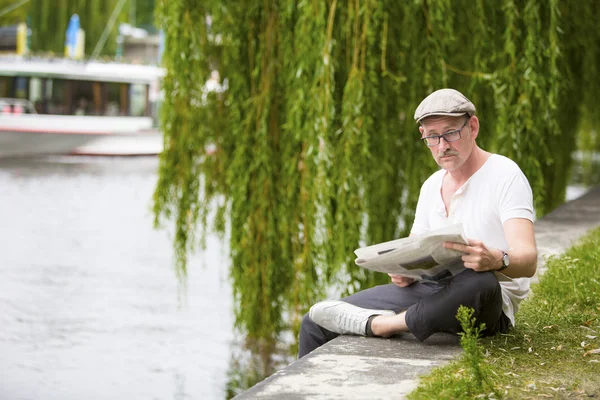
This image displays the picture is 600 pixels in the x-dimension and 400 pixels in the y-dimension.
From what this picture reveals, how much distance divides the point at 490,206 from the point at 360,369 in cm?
83

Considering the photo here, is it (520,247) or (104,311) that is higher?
(520,247)

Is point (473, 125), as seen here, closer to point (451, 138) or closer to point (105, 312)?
point (451, 138)

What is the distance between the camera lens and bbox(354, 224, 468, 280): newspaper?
3.77 metres

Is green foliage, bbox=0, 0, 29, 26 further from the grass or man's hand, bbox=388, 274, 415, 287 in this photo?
man's hand, bbox=388, 274, 415, 287

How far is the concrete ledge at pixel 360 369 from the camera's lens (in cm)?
351

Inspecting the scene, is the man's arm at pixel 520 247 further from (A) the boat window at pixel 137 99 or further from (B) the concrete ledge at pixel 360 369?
(A) the boat window at pixel 137 99

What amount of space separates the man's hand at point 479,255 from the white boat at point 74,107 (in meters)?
31.6

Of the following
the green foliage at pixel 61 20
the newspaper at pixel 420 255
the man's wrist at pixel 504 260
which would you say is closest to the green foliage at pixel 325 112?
the newspaper at pixel 420 255

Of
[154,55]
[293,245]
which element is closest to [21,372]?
[293,245]

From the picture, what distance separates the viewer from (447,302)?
160 inches

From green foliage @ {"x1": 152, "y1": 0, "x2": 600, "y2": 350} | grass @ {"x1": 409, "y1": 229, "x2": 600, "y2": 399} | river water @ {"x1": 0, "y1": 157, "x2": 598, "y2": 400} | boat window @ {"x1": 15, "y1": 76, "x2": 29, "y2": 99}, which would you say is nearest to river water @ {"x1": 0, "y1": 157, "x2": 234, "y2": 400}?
river water @ {"x1": 0, "y1": 157, "x2": 598, "y2": 400}

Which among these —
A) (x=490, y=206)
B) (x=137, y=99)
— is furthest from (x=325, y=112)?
(x=137, y=99)

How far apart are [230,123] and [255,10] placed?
0.90 meters

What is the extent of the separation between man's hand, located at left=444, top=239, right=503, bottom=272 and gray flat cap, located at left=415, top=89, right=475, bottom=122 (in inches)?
20.4
